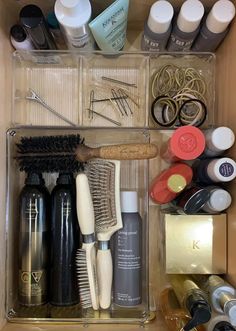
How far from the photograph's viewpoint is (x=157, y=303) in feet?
2.56

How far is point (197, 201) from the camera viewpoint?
66 centimetres

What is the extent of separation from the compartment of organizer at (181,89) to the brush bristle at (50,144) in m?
0.16

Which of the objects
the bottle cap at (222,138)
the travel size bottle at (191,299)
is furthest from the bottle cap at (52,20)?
the travel size bottle at (191,299)

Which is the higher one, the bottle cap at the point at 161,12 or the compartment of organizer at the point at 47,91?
the bottle cap at the point at 161,12

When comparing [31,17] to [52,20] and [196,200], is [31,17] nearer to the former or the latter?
[52,20]

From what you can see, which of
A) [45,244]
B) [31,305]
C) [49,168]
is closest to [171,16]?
[49,168]

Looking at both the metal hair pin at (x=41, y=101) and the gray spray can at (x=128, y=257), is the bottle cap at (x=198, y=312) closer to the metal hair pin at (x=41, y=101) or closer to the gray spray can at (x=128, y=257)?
the gray spray can at (x=128, y=257)

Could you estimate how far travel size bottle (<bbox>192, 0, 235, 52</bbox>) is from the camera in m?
0.68

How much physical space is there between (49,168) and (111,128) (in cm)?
14

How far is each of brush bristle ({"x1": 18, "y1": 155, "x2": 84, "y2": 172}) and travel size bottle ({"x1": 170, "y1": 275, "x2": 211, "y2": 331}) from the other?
26cm

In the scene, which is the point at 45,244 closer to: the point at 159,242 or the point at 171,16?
the point at 159,242

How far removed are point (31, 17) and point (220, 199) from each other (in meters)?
0.43

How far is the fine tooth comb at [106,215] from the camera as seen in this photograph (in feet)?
2.35

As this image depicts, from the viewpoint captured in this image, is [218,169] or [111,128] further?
[111,128]
